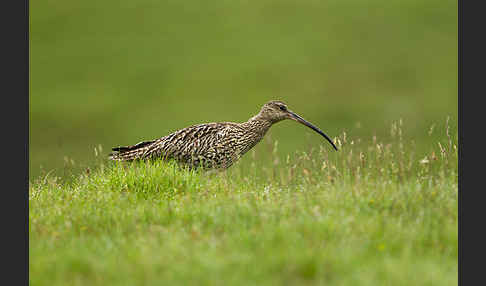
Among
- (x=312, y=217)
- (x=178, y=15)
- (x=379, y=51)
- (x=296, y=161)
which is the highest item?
(x=178, y=15)

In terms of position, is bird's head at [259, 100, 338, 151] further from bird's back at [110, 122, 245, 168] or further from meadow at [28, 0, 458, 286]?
meadow at [28, 0, 458, 286]

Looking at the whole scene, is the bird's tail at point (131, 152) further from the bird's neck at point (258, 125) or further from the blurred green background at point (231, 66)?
the blurred green background at point (231, 66)

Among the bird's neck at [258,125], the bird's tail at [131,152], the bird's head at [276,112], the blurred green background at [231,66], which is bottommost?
the bird's tail at [131,152]

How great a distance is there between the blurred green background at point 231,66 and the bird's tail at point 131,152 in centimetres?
2168

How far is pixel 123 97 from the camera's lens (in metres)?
49.2

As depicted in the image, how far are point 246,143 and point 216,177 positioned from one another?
3130 millimetres

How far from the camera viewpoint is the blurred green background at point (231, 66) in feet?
143

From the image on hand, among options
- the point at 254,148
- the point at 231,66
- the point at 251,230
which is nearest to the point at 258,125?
the point at 254,148

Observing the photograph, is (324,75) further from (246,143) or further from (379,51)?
(246,143)

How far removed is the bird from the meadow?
1.62ft

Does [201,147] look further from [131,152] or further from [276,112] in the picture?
[276,112]

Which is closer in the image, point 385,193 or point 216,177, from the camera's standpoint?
point 385,193

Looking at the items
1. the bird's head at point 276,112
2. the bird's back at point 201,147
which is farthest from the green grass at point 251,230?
the bird's head at point 276,112

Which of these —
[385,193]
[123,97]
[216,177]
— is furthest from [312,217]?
[123,97]
